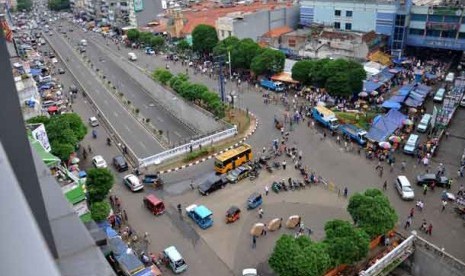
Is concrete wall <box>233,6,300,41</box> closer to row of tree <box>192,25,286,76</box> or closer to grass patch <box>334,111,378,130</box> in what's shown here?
row of tree <box>192,25,286,76</box>

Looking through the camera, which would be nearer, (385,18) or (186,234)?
(186,234)

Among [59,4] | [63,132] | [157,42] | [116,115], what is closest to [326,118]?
[116,115]

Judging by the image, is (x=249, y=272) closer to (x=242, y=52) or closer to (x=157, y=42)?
(x=242, y=52)

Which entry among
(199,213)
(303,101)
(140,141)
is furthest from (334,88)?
(199,213)

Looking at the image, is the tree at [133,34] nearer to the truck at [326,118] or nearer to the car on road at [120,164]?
the truck at [326,118]

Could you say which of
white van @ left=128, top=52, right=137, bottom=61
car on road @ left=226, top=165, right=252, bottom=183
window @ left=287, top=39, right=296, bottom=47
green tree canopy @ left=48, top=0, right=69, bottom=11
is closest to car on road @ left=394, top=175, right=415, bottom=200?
car on road @ left=226, top=165, right=252, bottom=183

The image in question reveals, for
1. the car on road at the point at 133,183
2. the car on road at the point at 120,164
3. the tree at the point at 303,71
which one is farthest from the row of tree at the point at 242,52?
the car on road at the point at 133,183

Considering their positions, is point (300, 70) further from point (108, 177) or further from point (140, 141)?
point (108, 177)
